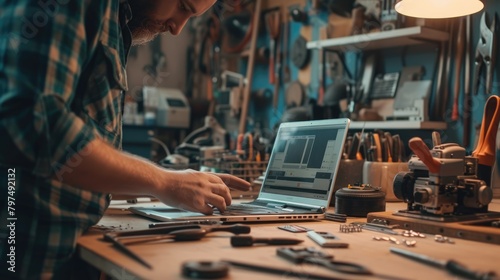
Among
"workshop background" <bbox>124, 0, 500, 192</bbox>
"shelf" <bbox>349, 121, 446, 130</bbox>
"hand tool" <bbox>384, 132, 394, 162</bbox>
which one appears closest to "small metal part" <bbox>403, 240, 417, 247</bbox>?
"hand tool" <bbox>384, 132, 394, 162</bbox>

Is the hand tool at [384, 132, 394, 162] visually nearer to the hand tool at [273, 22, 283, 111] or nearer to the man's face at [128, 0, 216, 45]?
the man's face at [128, 0, 216, 45]

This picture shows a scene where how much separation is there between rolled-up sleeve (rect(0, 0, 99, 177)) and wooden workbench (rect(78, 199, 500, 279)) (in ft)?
0.67

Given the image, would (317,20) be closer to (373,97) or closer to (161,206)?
(373,97)

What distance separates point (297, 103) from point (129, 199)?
1.90 m

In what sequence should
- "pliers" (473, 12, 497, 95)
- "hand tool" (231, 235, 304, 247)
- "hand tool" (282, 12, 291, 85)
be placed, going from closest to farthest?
"hand tool" (231, 235, 304, 247) < "pliers" (473, 12, 497, 95) < "hand tool" (282, 12, 291, 85)

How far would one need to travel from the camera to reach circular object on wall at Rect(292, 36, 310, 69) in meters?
3.63

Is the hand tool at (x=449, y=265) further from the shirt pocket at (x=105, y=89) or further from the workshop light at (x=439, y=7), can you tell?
the workshop light at (x=439, y=7)

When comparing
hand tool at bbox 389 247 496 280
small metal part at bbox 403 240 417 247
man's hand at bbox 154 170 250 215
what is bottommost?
small metal part at bbox 403 240 417 247

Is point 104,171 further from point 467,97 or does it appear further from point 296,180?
point 467,97

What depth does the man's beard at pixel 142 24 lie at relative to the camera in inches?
56.1

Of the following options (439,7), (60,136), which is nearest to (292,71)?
(439,7)

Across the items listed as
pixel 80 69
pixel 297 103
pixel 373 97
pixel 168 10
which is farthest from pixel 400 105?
pixel 80 69

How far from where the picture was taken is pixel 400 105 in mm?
2732

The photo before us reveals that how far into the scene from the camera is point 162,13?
1.43 m
